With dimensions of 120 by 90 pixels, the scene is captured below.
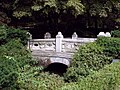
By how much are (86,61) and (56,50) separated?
70.1 inches

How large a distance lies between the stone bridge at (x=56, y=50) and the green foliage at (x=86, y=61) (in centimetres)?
70

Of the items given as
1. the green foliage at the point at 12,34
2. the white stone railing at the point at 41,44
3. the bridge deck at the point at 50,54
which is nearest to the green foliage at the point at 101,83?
the bridge deck at the point at 50,54

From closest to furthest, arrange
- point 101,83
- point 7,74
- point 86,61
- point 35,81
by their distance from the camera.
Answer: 1. point 101,83
2. point 7,74
3. point 35,81
4. point 86,61

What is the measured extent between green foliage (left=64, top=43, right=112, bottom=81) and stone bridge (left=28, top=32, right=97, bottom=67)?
0.70 metres

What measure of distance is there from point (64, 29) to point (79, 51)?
552 cm

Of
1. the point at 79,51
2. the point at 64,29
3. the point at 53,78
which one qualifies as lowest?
the point at 53,78

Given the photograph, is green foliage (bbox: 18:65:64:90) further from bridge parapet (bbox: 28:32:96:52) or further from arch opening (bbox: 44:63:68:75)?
arch opening (bbox: 44:63:68:75)

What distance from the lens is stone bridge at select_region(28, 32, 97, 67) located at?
1215 cm

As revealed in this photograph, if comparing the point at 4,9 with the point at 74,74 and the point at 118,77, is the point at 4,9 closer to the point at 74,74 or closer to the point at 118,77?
the point at 74,74

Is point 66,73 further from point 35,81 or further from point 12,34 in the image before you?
point 12,34

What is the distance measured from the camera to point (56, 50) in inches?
488

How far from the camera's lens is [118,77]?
8055 mm

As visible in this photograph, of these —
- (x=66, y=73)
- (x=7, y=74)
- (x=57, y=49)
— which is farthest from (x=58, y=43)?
(x=7, y=74)

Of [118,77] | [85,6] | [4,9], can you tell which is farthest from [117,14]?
[118,77]
